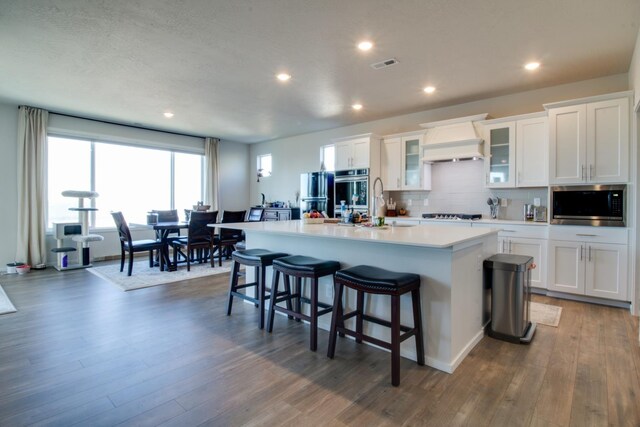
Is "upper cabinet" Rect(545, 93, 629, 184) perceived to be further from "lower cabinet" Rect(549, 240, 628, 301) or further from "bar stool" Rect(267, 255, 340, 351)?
"bar stool" Rect(267, 255, 340, 351)

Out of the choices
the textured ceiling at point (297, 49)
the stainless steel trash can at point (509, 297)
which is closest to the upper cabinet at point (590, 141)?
the textured ceiling at point (297, 49)

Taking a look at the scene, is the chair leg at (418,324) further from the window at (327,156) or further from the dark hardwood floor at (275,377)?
the window at (327,156)

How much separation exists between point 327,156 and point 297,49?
12.2 feet

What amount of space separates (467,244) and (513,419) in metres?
1.16

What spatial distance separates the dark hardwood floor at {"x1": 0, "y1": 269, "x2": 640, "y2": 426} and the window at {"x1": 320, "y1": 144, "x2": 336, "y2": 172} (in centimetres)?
414

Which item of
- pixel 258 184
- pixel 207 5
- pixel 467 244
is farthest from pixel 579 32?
pixel 258 184

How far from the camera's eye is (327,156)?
699 centimetres

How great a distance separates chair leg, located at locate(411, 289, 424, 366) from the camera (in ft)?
7.57

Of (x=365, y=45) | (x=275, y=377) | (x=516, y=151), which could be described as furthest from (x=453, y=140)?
(x=275, y=377)

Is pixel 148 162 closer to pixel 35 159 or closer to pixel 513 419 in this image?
pixel 35 159

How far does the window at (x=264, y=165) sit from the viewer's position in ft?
27.9

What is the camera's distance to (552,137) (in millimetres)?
3992

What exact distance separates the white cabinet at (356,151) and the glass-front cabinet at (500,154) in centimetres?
179

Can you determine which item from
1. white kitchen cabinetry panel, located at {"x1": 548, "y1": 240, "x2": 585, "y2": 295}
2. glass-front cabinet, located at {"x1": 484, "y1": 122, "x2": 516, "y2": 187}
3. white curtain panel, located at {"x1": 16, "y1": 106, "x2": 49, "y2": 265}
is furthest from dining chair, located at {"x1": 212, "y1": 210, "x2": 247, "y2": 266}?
white kitchen cabinetry panel, located at {"x1": 548, "y1": 240, "x2": 585, "y2": 295}
